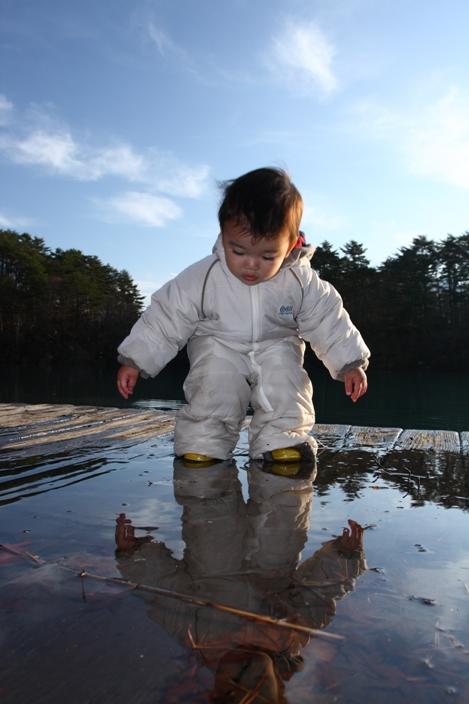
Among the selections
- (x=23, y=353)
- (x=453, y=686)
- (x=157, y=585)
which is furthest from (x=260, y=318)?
(x=23, y=353)

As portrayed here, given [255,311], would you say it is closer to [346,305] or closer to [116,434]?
[116,434]

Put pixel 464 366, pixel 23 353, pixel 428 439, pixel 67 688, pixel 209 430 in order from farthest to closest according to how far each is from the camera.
→ 1. pixel 23 353
2. pixel 464 366
3. pixel 428 439
4. pixel 209 430
5. pixel 67 688

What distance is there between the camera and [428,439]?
9.85ft

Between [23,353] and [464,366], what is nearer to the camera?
[464,366]

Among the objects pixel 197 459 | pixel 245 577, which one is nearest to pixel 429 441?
pixel 197 459

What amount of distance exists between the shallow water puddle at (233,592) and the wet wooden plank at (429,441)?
95cm

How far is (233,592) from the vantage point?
0.96 meters

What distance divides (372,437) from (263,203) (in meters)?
1.54

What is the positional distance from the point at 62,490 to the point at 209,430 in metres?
0.78

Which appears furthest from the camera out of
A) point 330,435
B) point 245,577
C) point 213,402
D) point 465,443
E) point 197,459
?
point 330,435

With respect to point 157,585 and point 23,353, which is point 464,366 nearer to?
point 23,353

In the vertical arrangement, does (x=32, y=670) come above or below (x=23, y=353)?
below

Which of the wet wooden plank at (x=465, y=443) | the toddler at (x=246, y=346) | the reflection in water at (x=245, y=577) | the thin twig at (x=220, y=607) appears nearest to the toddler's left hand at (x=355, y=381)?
the toddler at (x=246, y=346)

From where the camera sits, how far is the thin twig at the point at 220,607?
83 cm
